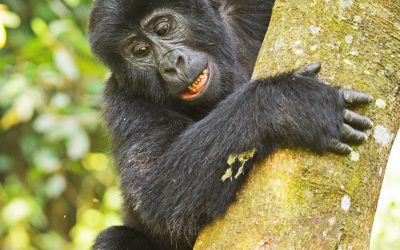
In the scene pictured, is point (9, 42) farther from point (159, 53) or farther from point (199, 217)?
point (199, 217)

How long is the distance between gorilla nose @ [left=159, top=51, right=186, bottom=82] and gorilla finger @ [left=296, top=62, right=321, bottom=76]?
1323mm

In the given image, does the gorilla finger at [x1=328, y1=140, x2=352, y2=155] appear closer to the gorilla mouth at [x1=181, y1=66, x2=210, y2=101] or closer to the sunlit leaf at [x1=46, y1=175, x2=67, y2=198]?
the gorilla mouth at [x1=181, y1=66, x2=210, y2=101]

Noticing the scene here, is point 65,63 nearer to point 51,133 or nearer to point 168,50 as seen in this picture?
point 51,133

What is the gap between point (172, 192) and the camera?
3.55 meters

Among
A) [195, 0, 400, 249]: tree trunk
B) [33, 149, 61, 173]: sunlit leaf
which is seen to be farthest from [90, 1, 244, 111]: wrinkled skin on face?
[33, 149, 61, 173]: sunlit leaf

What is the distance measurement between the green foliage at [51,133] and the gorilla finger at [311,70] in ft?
10.8

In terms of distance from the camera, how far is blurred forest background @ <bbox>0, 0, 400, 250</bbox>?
20.3ft

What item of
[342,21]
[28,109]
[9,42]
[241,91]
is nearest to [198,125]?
[241,91]

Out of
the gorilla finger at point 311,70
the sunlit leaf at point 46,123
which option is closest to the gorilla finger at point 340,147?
the gorilla finger at point 311,70

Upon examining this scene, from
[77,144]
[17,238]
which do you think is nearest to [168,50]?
[77,144]

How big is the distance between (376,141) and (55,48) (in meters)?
4.16

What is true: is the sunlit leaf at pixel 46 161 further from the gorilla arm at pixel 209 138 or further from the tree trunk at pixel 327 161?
the tree trunk at pixel 327 161

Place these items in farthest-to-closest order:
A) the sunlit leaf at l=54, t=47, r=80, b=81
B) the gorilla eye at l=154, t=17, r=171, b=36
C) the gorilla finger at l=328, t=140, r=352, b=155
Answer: the sunlit leaf at l=54, t=47, r=80, b=81
the gorilla eye at l=154, t=17, r=171, b=36
the gorilla finger at l=328, t=140, r=352, b=155

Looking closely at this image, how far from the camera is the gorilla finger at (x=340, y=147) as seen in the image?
8.66ft
